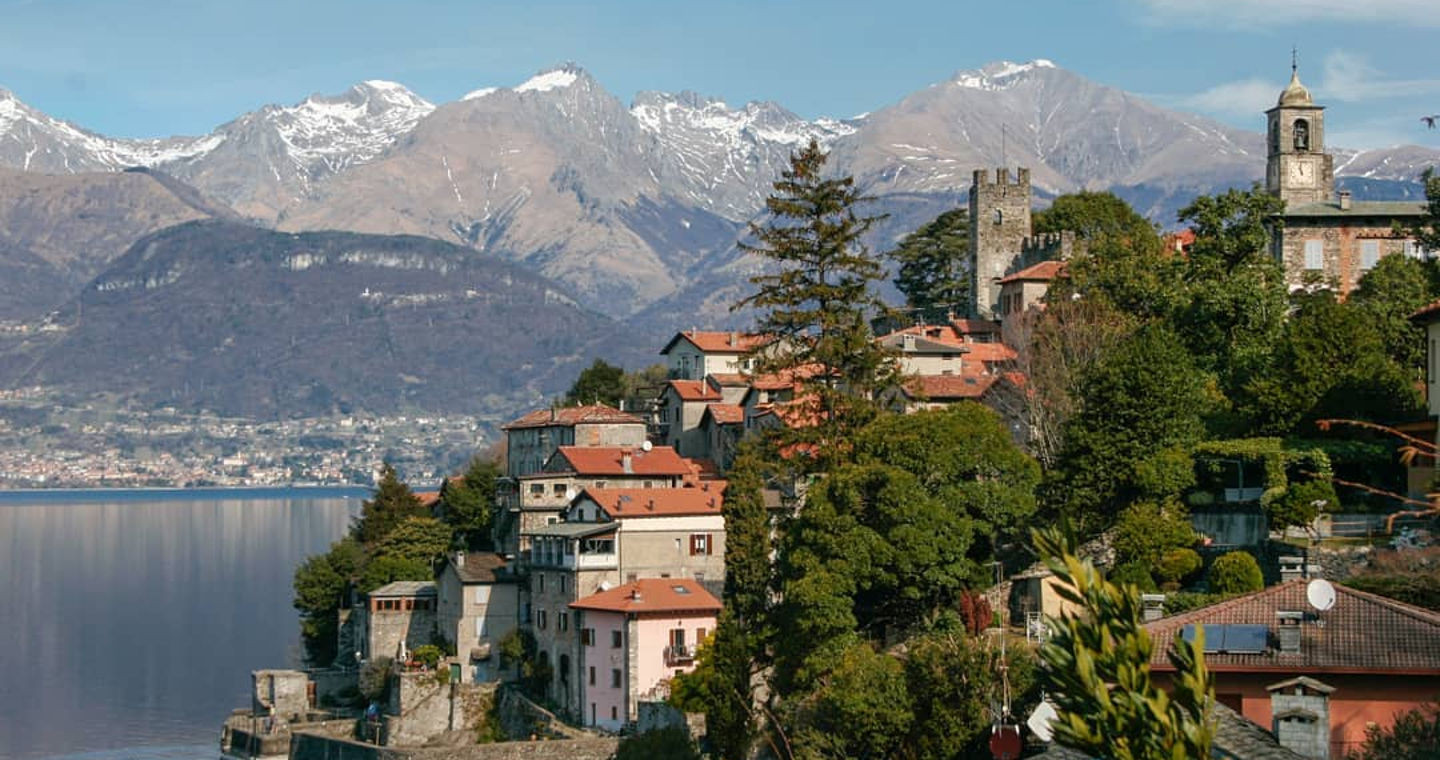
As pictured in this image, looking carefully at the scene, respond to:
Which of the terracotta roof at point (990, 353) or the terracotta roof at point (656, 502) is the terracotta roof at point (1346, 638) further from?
the terracotta roof at point (990, 353)

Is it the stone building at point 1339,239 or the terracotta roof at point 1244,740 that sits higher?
the stone building at point 1339,239

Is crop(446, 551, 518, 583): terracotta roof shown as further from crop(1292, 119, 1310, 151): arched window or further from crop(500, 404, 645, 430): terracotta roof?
crop(1292, 119, 1310, 151): arched window

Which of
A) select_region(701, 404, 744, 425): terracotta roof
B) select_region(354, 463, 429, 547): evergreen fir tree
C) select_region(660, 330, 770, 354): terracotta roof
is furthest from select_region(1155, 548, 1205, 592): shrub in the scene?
select_region(354, 463, 429, 547): evergreen fir tree

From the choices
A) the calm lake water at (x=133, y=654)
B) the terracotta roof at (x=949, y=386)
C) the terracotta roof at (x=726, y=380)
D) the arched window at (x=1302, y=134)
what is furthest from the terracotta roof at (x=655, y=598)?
the arched window at (x=1302, y=134)

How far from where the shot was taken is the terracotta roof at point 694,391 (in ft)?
262

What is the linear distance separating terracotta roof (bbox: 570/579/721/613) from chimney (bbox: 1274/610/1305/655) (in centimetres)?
2817

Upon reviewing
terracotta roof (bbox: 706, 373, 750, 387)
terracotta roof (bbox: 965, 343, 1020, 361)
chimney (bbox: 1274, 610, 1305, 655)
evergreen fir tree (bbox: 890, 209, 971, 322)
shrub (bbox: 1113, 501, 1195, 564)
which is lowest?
chimney (bbox: 1274, 610, 1305, 655)

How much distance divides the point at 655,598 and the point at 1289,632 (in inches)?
1179

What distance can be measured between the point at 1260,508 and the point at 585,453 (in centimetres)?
2967

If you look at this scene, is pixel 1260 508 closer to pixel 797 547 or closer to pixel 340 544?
pixel 797 547

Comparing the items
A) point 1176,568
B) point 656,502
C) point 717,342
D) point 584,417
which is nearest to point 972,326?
point 717,342

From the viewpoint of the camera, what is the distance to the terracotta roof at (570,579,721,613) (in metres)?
57.5

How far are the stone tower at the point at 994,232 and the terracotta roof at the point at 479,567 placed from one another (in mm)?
27292

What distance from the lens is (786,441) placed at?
189ft
